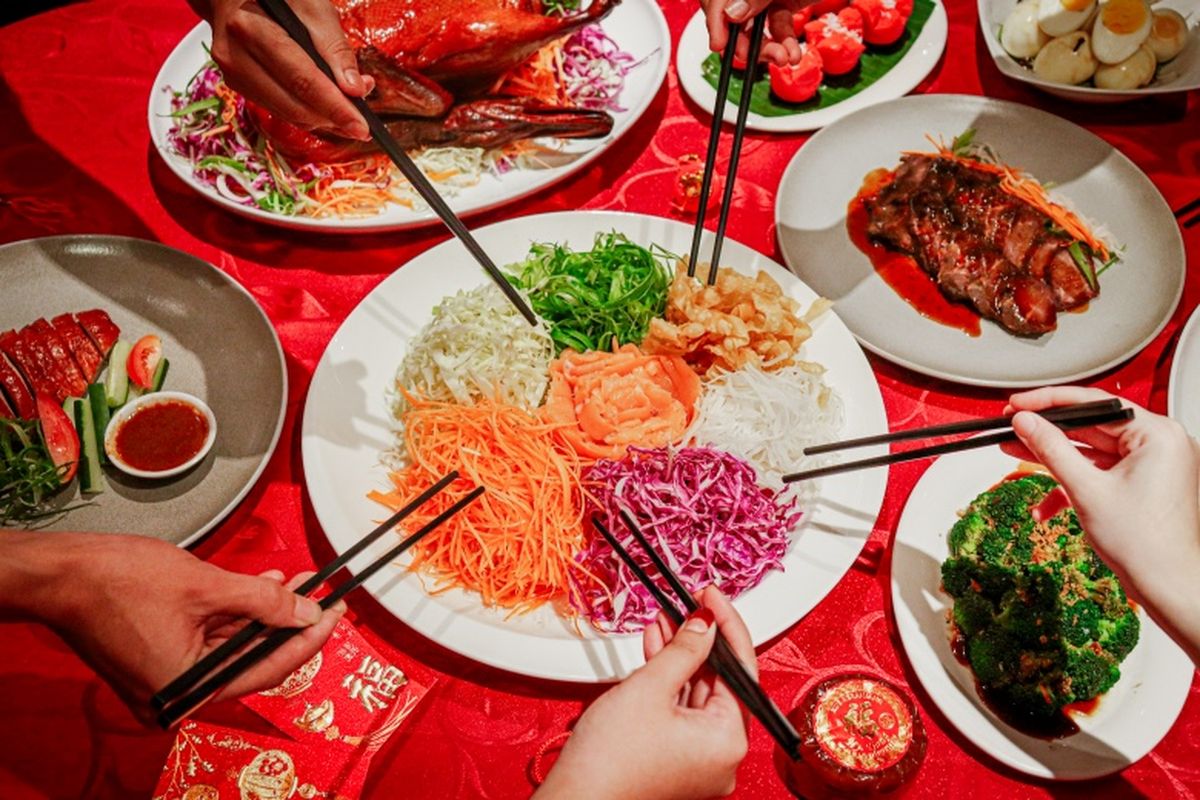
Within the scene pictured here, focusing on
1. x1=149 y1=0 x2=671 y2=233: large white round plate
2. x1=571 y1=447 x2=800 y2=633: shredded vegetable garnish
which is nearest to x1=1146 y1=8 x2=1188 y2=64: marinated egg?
x1=149 y1=0 x2=671 y2=233: large white round plate

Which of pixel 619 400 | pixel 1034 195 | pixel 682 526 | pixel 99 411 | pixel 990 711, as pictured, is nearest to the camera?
pixel 990 711

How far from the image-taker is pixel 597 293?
8.35 feet

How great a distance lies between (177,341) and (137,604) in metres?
1.29

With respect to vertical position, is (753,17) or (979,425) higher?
(753,17)

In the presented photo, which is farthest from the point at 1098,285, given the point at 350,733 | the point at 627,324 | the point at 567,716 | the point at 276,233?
the point at 276,233

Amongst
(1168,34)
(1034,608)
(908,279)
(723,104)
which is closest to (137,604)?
(723,104)

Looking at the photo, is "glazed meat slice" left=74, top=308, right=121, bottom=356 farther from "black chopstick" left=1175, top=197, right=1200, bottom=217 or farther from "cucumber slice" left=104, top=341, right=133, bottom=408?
"black chopstick" left=1175, top=197, right=1200, bottom=217

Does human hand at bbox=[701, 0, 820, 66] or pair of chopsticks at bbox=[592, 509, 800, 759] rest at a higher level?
human hand at bbox=[701, 0, 820, 66]

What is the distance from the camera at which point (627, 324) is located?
2.53 m

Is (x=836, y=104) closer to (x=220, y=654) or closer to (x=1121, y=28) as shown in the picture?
(x=1121, y=28)

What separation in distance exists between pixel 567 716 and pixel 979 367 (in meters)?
1.62

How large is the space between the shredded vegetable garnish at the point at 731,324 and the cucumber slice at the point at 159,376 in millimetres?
1499

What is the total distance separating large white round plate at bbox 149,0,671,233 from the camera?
2.78 m

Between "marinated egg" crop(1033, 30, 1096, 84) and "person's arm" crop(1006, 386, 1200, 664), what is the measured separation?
202cm
